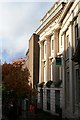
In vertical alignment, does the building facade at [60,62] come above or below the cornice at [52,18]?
below

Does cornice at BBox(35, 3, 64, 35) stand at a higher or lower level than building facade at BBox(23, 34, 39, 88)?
higher

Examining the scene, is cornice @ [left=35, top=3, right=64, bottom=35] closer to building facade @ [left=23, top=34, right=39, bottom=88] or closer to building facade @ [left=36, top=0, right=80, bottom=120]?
building facade @ [left=36, top=0, right=80, bottom=120]

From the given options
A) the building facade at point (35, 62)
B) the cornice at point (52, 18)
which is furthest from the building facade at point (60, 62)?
the building facade at point (35, 62)

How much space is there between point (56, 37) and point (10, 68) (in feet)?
23.9

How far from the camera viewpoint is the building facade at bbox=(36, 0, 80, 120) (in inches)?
1083

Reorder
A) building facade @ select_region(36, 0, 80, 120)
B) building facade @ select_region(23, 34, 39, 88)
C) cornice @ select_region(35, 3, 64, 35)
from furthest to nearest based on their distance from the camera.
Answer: building facade @ select_region(23, 34, 39, 88) < cornice @ select_region(35, 3, 64, 35) < building facade @ select_region(36, 0, 80, 120)

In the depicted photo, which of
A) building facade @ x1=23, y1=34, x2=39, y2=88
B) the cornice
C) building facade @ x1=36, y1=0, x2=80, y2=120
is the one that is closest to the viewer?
building facade @ x1=36, y1=0, x2=80, y2=120

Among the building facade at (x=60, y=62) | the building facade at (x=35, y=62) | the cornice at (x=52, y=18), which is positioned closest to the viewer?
the building facade at (x=60, y=62)

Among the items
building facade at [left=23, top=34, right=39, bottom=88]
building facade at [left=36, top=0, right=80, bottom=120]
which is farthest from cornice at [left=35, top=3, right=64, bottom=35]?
building facade at [left=23, top=34, right=39, bottom=88]

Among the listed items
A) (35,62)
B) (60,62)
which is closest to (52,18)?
(60,62)

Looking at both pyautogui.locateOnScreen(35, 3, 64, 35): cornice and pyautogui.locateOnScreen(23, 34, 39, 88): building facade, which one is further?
pyautogui.locateOnScreen(23, 34, 39, 88): building facade

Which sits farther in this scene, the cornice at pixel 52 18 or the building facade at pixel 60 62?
the cornice at pixel 52 18

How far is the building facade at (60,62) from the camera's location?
27.5 meters

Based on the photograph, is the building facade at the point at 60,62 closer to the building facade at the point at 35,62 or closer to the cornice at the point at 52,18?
the cornice at the point at 52,18
